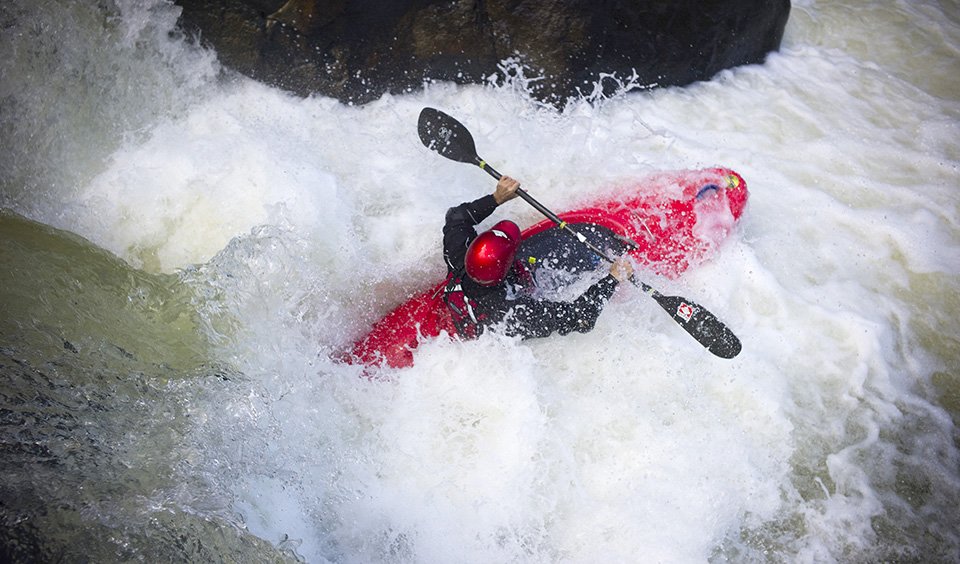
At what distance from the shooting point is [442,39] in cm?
480

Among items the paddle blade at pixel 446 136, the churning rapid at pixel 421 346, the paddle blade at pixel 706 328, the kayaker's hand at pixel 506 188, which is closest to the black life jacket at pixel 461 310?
the churning rapid at pixel 421 346

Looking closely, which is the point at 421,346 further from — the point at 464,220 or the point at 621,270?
the point at 621,270

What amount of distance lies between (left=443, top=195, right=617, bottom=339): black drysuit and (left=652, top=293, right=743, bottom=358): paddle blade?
0.40 m

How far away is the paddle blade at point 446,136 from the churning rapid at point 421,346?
0.42 metres

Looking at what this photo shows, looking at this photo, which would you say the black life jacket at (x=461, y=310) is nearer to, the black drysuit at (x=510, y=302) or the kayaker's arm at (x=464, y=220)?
the black drysuit at (x=510, y=302)

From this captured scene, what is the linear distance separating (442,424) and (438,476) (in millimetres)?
253

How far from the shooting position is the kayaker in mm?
3234

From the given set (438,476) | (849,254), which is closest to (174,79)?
(438,476)

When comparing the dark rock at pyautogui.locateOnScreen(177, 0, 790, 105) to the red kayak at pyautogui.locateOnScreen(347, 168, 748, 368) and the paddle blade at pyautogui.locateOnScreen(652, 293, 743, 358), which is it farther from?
the paddle blade at pyautogui.locateOnScreen(652, 293, 743, 358)

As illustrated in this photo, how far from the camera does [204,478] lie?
286 centimetres

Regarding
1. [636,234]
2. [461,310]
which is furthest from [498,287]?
[636,234]

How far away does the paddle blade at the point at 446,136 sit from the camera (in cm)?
402

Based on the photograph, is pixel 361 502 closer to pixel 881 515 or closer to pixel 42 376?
pixel 42 376

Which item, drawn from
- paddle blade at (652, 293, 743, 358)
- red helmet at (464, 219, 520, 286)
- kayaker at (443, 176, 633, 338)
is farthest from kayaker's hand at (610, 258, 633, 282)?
red helmet at (464, 219, 520, 286)
